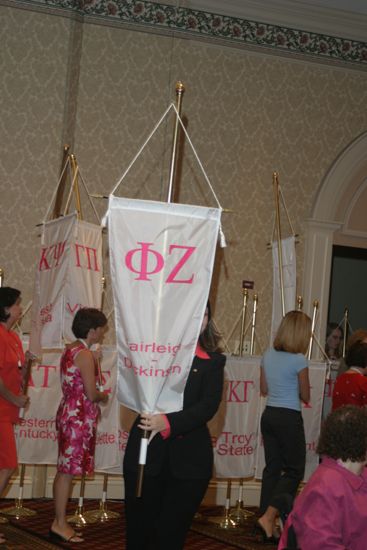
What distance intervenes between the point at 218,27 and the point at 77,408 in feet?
12.3

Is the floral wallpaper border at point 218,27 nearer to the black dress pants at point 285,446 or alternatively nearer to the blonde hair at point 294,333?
the blonde hair at point 294,333

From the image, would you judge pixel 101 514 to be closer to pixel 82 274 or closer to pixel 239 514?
pixel 239 514

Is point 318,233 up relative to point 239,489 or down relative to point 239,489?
up

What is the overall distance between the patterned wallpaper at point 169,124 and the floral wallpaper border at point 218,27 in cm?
9

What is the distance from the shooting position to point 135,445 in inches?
132

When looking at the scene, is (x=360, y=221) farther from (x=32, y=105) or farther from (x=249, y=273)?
(x=32, y=105)

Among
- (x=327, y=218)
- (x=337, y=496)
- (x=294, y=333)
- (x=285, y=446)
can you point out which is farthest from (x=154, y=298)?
(x=327, y=218)

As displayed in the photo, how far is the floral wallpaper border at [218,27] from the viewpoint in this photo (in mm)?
7238

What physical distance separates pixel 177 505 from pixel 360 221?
5.18 m

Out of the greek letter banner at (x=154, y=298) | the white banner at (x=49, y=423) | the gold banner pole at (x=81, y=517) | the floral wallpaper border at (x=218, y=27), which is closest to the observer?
the greek letter banner at (x=154, y=298)

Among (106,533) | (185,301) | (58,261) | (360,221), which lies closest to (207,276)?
(185,301)

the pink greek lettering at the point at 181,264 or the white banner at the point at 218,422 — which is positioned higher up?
the pink greek lettering at the point at 181,264

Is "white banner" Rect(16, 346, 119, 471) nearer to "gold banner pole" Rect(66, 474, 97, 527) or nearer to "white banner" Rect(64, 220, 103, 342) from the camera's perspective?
"gold banner pole" Rect(66, 474, 97, 527)

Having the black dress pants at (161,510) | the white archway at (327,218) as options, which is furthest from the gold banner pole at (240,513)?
the black dress pants at (161,510)
